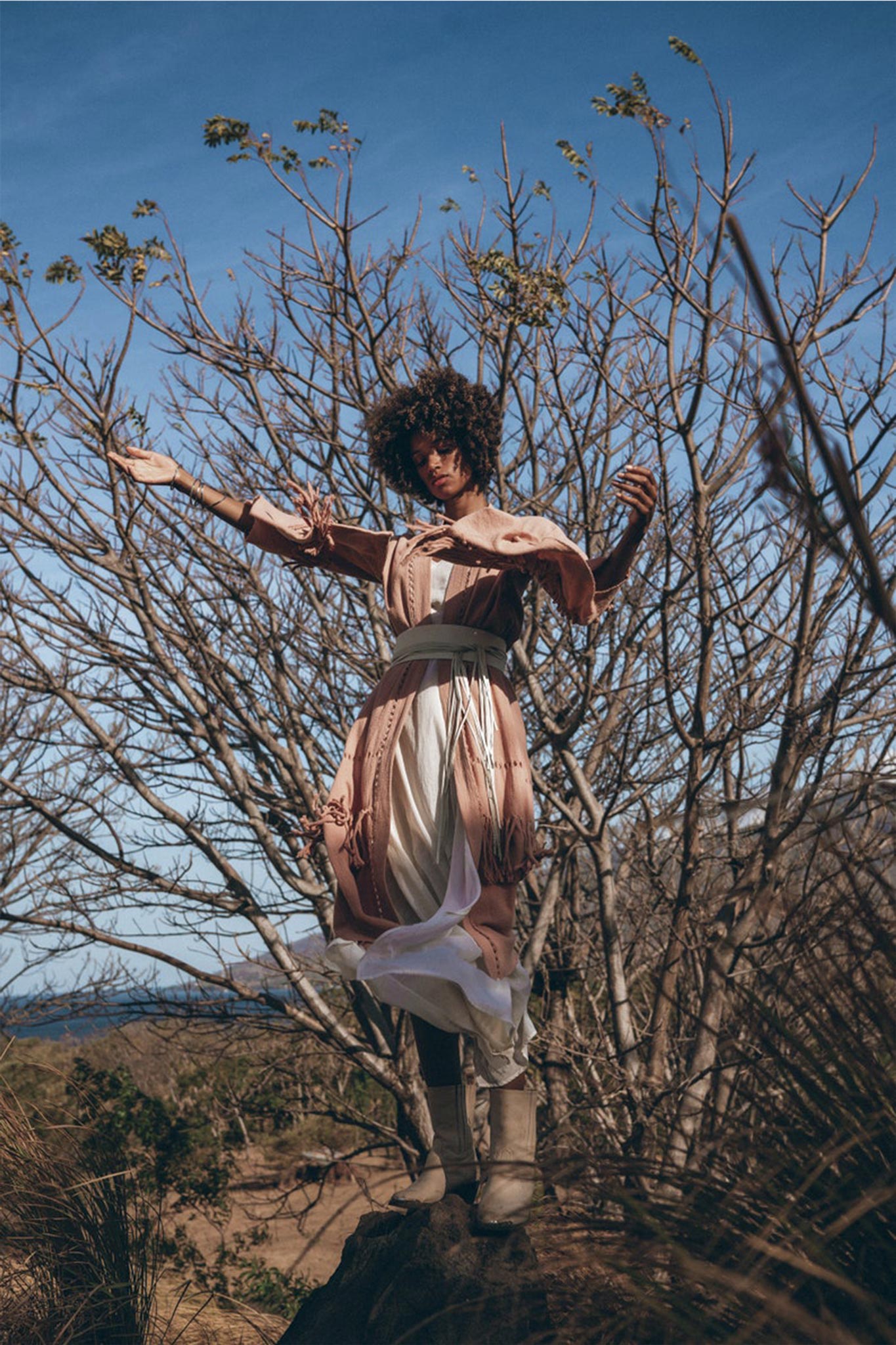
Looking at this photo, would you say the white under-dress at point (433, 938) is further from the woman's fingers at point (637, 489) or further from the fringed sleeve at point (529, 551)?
the woman's fingers at point (637, 489)

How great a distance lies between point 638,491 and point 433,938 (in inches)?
48.8

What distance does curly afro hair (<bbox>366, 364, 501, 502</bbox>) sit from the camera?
3.51m

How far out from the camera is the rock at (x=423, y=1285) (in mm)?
2424

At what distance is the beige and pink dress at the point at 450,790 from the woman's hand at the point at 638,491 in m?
0.19

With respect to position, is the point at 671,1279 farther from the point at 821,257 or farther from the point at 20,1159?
the point at 821,257

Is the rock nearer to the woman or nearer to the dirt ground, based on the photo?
the woman

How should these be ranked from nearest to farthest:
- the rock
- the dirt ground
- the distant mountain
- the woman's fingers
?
1. the rock
2. the woman's fingers
3. the distant mountain
4. the dirt ground

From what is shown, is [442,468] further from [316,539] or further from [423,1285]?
[423,1285]

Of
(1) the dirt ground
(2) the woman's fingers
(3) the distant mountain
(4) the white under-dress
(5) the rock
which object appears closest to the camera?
(5) the rock

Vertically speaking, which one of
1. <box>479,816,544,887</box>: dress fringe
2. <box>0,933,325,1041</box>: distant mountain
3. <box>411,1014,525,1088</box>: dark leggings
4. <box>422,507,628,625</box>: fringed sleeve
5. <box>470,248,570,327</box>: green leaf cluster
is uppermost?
<box>470,248,570,327</box>: green leaf cluster

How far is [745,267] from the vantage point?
0.98 meters

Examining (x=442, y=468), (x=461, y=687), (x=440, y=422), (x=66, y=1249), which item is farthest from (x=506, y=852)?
(x=66, y=1249)

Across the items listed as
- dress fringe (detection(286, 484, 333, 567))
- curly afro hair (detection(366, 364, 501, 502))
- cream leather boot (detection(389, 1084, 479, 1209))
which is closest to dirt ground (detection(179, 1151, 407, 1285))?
cream leather boot (detection(389, 1084, 479, 1209))

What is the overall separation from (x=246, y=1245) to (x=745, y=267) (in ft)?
27.2
